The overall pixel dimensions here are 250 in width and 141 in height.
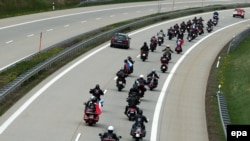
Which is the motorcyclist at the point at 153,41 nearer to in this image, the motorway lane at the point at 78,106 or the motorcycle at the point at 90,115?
the motorway lane at the point at 78,106

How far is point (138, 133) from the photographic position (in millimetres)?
23906

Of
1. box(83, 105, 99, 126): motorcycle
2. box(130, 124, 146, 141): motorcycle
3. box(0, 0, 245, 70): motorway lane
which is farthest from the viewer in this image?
box(0, 0, 245, 70): motorway lane

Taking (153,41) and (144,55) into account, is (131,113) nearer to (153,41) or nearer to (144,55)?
(144,55)

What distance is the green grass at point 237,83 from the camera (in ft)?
103

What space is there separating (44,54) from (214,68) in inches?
455

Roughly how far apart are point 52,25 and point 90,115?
113 ft

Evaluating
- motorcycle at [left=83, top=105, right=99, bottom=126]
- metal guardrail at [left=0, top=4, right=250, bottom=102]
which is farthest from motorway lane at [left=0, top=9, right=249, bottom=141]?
metal guardrail at [left=0, top=4, right=250, bottom=102]

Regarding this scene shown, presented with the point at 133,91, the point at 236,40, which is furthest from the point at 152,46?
the point at 133,91

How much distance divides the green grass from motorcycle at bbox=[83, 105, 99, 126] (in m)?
6.92

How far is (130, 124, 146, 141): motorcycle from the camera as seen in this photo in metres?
23.9

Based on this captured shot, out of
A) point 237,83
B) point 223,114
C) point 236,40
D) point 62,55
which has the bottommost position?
point 237,83

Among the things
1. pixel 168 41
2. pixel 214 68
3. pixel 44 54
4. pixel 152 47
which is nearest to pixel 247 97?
pixel 214 68

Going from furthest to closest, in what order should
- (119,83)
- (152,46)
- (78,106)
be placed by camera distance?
(152,46), (119,83), (78,106)

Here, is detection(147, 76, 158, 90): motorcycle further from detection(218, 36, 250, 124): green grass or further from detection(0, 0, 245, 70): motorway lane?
detection(0, 0, 245, 70): motorway lane
